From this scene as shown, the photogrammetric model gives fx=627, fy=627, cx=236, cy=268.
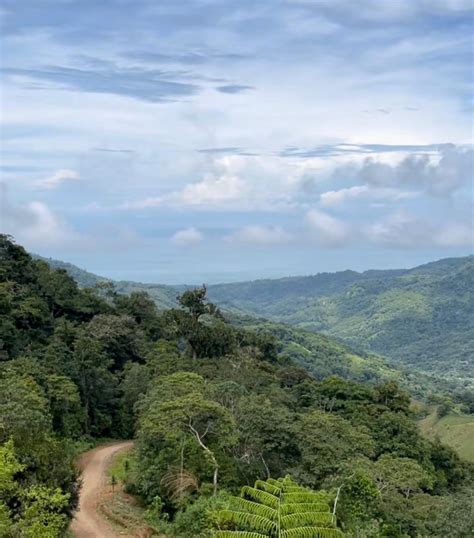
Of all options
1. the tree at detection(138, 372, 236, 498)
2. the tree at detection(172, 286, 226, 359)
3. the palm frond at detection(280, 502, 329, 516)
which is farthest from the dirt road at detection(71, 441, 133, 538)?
the tree at detection(172, 286, 226, 359)

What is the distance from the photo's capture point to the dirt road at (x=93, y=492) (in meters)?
22.4

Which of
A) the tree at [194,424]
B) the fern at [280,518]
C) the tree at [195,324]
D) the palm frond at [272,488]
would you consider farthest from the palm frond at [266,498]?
the tree at [195,324]

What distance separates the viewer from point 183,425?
79.6ft

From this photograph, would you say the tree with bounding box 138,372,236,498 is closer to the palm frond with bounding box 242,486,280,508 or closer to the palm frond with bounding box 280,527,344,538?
the palm frond with bounding box 242,486,280,508

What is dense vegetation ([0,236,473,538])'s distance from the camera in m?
19.3

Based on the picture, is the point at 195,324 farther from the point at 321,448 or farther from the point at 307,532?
the point at 307,532

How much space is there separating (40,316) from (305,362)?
3754 inches

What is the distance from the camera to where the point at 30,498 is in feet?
52.9

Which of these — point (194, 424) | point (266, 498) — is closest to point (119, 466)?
point (194, 424)

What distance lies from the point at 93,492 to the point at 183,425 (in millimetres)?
6438

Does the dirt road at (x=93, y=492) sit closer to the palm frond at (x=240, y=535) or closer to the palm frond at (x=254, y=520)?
the palm frond at (x=254, y=520)

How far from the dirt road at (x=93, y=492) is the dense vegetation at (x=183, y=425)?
5.15ft

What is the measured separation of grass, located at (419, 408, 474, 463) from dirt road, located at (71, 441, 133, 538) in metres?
43.4

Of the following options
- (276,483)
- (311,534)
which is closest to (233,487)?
(276,483)
